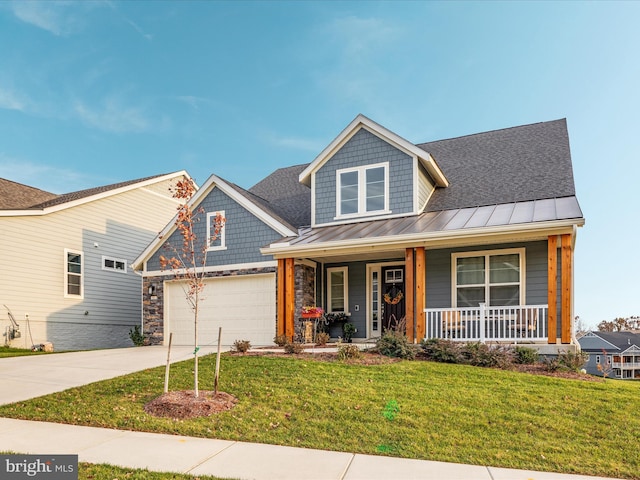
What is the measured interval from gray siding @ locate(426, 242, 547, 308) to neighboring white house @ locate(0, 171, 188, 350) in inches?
503

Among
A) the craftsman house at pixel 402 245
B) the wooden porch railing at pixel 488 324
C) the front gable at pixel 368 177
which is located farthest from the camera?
the front gable at pixel 368 177

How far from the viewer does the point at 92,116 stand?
23062mm

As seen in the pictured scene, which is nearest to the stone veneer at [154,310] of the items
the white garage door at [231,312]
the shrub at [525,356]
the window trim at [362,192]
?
the white garage door at [231,312]

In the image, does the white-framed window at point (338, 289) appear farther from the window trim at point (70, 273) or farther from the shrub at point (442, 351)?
the window trim at point (70, 273)

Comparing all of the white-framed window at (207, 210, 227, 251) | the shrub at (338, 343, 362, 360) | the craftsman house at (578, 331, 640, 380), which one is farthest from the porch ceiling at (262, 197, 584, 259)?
the craftsman house at (578, 331, 640, 380)

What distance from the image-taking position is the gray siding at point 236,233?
48.5 feet

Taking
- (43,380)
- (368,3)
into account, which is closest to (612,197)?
(368,3)

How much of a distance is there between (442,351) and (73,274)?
13931mm

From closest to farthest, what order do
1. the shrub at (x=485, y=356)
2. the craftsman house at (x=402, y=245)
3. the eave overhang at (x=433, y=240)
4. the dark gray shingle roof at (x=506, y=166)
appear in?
the shrub at (x=485, y=356) < the eave overhang at (x=433, y=240) < the craftsman house at (x=402, y=245) < the dark gray shingle roof at (x=506, y=166)

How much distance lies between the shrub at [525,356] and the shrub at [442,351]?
4.12 ft

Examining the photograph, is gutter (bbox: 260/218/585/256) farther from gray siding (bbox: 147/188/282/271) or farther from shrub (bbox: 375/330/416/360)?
shrub (bbox: 375/330/416/360)

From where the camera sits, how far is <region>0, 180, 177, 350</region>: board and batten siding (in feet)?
51.2

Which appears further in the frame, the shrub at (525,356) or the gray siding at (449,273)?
the gray siding at (449,273)

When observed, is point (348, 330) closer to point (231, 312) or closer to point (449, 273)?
point (449, 273)
